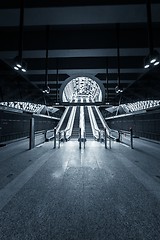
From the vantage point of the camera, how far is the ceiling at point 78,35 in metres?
3.62

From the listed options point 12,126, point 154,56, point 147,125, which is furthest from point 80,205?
point 147,125

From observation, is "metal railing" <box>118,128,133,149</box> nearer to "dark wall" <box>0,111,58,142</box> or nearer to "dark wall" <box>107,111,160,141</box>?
"dark wall" <box>107,111,160,141</box>

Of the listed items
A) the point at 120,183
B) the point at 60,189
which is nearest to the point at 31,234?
the point at 60,189

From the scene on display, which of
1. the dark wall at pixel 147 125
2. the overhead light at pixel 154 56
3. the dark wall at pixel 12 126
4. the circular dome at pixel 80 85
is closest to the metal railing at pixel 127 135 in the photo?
the dark wall at pixel 147 125

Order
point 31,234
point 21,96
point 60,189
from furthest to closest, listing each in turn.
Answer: point 21,96 → point 60,189 → point 31,234

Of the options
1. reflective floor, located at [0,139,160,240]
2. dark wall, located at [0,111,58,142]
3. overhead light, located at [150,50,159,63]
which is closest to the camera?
reflective floor, located at [0,139,160,240]

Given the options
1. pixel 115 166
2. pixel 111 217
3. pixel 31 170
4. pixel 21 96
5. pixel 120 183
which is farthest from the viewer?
pixel 21 96

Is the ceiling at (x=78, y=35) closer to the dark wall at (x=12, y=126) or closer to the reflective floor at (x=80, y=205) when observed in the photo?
the dark wall at (x=12, y=126)

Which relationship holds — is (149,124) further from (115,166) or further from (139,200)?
(139,200)

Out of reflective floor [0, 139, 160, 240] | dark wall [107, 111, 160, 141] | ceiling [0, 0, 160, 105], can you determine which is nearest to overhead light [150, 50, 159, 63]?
ceiling [0, 0, 160, 105]

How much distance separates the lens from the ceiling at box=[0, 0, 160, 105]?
3.62 m

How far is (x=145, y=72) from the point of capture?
300 inches

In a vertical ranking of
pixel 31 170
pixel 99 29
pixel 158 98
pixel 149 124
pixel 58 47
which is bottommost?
pixel 31 170

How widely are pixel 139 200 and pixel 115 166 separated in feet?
5.62
